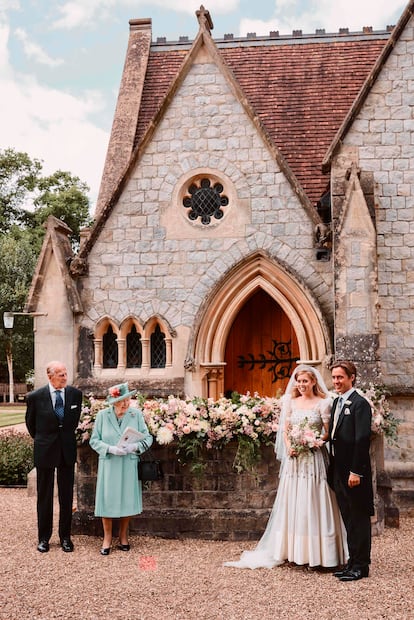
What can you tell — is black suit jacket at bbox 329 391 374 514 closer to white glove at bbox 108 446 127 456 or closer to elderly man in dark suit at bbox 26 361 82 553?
white glove at bbox 108 446 127 456

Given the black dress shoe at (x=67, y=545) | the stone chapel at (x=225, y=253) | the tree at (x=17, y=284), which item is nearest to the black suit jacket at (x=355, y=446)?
the black dress shoe at (x=67, y=545)

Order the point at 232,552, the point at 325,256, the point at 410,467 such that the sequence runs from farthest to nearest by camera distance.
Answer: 1. the point at 325,256
2. the point at 410,467
3. the point at 232,552

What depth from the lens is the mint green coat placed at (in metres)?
7.10

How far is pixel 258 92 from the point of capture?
13578 millimetres

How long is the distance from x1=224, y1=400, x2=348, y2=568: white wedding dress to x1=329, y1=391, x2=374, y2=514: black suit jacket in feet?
0.68

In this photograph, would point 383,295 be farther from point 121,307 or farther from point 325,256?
point 121,307

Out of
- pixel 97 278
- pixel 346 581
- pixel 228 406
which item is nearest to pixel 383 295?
pixel 228 406

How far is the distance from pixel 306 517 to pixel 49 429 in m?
2.71

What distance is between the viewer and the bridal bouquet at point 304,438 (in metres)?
6.38

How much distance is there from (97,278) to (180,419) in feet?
13.0

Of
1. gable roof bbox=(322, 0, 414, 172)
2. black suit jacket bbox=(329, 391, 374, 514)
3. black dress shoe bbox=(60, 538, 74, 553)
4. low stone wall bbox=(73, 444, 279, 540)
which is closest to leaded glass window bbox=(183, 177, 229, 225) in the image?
gable roof bbox=(322, 0, 414, 172)

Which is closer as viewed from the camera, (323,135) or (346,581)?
(346,581)

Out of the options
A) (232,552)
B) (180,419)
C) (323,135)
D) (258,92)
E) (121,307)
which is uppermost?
(258,92)

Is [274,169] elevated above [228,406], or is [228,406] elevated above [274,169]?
[274,169]
